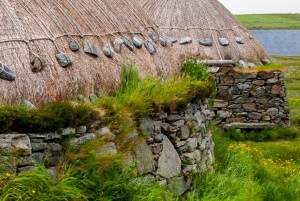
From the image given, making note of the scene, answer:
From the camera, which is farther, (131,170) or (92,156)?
(131,170)

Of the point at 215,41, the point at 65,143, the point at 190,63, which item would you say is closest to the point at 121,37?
the point at 190,63

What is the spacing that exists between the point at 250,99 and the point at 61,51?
8.26 meters

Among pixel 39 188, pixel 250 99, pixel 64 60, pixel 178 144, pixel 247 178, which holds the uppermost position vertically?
pixel 64 60

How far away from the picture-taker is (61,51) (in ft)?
20.6

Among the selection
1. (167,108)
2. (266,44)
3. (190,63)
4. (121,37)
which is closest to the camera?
(167,108)

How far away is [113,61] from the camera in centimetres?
707

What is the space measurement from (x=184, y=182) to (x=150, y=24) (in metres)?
3.09

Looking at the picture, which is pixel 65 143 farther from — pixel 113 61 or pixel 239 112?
pixel 239 112

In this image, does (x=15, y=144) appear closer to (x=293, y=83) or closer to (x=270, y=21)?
(x=293, y=83)

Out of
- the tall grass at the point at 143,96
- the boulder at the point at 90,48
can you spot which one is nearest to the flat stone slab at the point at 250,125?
the tall grass at the point at 143,96

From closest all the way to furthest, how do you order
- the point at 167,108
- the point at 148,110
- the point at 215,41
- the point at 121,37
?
1. the point at 148,110
2. the point at 167,108
3. the point at 121,37
4. the point at 215,41

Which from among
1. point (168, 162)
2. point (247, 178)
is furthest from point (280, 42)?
point (168, 162)

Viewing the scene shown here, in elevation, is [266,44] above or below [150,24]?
below

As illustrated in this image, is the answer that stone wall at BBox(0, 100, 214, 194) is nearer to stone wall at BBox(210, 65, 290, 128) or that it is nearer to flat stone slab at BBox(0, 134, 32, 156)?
flat stone slab at BBox(0, 134, 32, 156)
